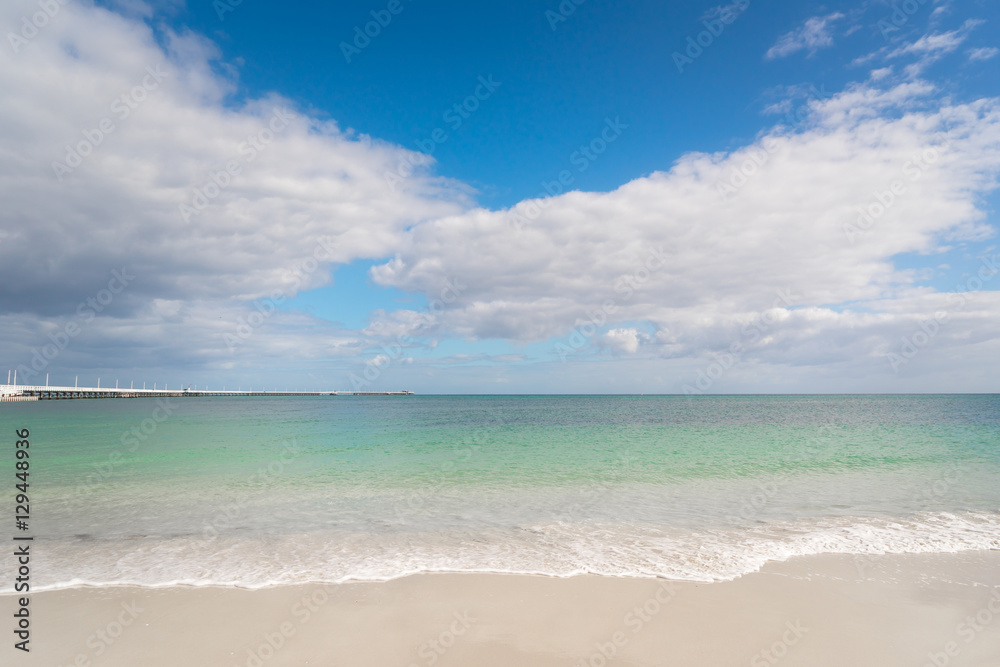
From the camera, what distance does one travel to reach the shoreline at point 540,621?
5.59 meters

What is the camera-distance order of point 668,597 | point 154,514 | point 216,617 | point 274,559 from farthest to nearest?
1. point 154,514
2. point 274,559
3. point 668,597
4. point 216,617

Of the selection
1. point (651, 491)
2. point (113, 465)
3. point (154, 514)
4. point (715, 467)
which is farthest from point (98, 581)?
point (715, 467)

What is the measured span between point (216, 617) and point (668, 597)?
6386 millimetres

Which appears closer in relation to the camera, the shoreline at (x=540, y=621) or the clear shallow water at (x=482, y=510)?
the shoreline at (x=540, y=621)

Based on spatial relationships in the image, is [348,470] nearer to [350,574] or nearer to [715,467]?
[350,574]

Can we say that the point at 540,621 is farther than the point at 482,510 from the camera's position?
No

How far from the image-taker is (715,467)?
62.1 feet

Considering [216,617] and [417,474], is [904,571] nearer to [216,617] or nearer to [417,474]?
[216,617]

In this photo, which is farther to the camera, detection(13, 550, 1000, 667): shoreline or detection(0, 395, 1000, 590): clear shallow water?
detection(0, 395, 1000, 590): clear shallow water

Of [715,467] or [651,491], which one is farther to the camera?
[715,467]

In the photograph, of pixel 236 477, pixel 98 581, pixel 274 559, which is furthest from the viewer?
pixel 236 477

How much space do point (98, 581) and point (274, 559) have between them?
2587 millimetres

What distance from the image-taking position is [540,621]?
6.34 meters

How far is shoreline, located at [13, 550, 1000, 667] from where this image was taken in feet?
18.3
